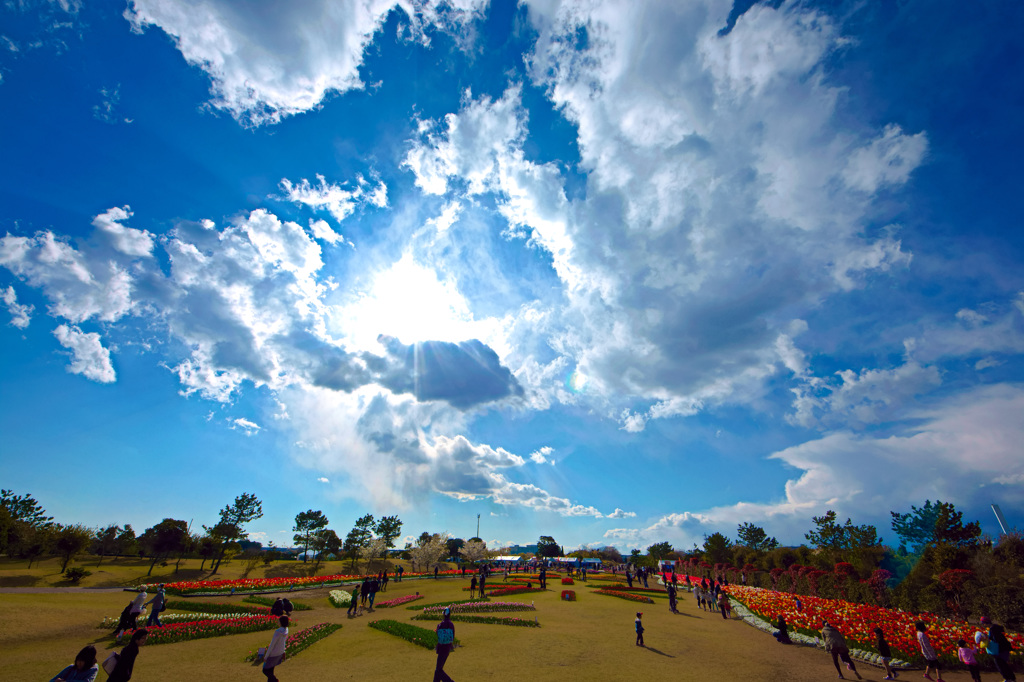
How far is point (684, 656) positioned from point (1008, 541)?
74.9 feet

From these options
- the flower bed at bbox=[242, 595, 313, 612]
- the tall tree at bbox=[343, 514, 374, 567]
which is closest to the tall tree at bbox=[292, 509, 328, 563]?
the tall tree at bbox=[343, 514, 374, 567]

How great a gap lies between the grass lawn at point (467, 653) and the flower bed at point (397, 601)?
13.2ft

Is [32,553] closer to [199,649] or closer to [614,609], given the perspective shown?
[199,649]

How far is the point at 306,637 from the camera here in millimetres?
17906

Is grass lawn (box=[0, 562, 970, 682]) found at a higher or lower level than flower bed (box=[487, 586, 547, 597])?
lower

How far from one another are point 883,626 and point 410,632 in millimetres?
21100

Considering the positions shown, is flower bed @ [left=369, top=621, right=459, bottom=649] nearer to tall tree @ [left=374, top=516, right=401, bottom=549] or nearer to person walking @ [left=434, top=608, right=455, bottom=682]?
person walking @ [left=434, top=608, right=455, bottom=682]

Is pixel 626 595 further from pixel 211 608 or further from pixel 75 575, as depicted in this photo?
pixel 75 575

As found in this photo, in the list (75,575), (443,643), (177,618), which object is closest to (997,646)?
(443,643)

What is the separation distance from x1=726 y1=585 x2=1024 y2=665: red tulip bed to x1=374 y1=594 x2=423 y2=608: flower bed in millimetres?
23587

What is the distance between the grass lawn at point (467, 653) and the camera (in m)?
13.4

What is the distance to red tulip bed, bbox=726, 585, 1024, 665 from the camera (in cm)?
1517

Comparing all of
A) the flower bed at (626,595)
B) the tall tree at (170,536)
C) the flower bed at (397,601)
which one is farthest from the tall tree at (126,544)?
the flower bed at (626,595)

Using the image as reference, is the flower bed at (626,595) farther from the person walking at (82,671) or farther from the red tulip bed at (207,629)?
the person walking at (82,671)
